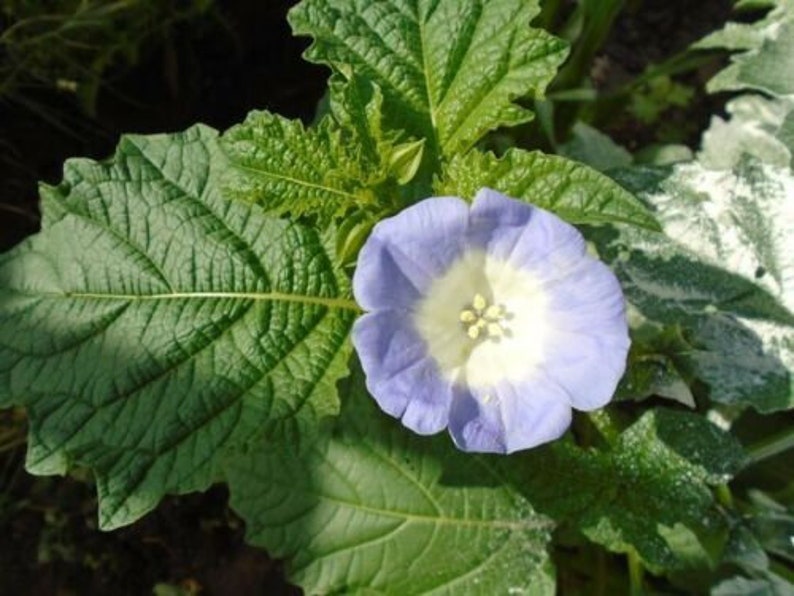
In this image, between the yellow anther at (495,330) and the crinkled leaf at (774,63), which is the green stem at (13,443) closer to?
the yellow anther at (495,330)

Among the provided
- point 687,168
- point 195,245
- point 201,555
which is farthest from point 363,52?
point 201,555

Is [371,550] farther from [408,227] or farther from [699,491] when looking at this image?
[408,227]

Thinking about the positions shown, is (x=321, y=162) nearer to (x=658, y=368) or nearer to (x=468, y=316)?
(x=468, y=316)

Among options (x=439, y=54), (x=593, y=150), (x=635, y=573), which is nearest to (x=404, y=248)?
(x=439, y=54)

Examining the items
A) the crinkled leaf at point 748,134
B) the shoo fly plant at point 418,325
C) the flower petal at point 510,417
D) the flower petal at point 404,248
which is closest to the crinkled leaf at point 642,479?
the shoo fly plant at point 418,325

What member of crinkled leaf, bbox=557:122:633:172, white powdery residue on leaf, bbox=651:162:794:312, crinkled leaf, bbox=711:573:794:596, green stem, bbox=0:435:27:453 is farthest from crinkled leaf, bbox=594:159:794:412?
green stem, bbox=0:435:27:453

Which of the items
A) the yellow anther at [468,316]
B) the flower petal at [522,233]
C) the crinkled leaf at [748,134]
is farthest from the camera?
the crinkled leaf at [748,134]
